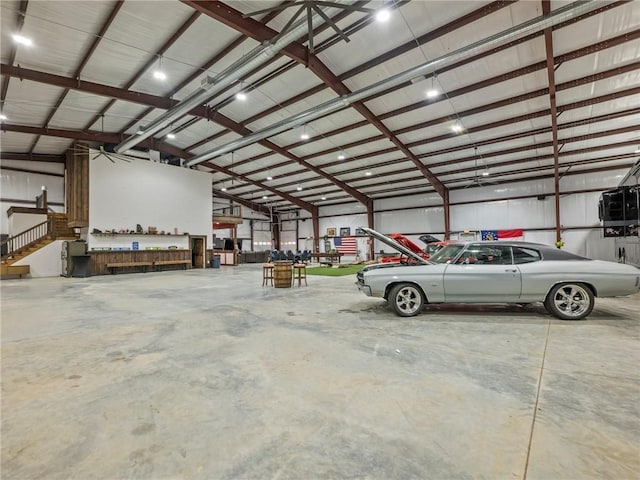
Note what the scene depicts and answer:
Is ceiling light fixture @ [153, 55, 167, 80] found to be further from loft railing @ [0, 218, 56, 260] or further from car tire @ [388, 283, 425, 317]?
loft railing @ [0, 218, 56, 260]

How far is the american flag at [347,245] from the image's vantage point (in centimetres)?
2388

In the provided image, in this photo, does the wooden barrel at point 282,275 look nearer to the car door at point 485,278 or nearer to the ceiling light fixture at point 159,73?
the car door at point 485,278

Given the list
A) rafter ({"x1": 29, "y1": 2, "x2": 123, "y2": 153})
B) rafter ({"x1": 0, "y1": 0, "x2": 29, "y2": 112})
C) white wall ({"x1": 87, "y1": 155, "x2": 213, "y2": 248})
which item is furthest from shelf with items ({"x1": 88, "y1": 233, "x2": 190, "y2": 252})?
rafter ({"x1": 0, "y1": 0, "x2": 29, "y2": 112})

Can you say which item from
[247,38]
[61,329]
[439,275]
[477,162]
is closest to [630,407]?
[439,275]

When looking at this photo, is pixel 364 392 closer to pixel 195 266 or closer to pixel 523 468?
pixel 523 468

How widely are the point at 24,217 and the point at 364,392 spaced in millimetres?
19890

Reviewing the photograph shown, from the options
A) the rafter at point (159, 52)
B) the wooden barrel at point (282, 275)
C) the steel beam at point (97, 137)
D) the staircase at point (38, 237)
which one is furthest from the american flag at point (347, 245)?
the rafter at point (159, 52)

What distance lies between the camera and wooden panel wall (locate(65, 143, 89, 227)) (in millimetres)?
13273

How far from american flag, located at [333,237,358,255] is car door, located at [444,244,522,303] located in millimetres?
18966

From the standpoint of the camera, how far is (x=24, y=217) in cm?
1450

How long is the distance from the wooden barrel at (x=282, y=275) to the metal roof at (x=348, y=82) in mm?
5709

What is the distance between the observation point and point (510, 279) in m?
4.46

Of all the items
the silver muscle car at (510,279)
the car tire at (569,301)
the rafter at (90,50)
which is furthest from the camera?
the rafter at (90,50)

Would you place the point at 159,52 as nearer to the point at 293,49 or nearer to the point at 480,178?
the point at 293,49
